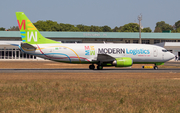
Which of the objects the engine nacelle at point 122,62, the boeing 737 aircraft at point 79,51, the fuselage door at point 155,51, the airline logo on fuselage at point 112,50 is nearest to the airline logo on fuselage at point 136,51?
the boeing 737 aircraft at point 79,51

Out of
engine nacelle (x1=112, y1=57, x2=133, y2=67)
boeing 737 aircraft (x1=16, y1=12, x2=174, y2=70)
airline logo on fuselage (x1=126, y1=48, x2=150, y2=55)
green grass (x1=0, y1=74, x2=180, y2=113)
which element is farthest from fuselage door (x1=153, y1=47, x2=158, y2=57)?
green grass (x1=0, y1=74, x2=180, y2=113)

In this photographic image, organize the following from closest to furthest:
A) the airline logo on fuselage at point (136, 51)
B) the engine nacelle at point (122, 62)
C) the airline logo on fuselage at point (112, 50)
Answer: the engine nacelle at point (122, 62)
the airline logo on fuselage at point (112, 50)
the airline logo on fuselage at point (136, 51)

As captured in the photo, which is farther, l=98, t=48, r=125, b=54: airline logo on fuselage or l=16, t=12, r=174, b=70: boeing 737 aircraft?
l=98, t=48, r=125, b=54: airline logo on fuselage

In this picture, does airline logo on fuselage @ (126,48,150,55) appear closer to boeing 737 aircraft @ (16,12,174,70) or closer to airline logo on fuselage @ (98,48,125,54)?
boeing 737 aircraft @ (16,12,174,70)

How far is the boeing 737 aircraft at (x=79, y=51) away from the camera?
113ft

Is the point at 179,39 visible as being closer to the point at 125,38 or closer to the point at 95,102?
the point at 125,38

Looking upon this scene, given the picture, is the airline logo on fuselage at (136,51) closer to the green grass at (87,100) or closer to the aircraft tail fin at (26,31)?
the aircraft tail fin at (26,31)

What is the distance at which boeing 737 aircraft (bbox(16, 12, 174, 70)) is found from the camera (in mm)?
34312

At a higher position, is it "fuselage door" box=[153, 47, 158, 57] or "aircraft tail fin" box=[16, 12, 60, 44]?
"aircraft tail fin" box=[16, 12, 60, 44]

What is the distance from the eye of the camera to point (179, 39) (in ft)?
323

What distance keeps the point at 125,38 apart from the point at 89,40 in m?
14.2

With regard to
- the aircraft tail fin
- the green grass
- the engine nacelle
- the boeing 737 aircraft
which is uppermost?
the aircraft tail fin

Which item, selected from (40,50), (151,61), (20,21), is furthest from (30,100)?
(151,61)

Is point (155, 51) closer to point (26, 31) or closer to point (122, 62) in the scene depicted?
point (122, 62)
